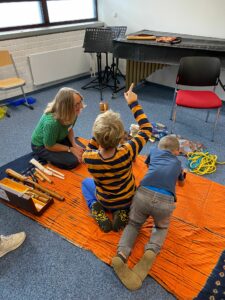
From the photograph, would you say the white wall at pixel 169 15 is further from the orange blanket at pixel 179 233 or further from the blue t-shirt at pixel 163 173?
the blue t-shirt at pixel 163 173

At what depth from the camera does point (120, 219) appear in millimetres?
1618

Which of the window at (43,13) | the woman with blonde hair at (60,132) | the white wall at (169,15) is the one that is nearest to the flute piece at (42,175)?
the woman with blonde hair at (60,132)

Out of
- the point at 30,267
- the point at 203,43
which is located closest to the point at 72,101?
the point at 30,267

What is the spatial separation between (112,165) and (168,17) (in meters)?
3.24

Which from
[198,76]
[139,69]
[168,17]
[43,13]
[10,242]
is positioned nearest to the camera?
[10,242]

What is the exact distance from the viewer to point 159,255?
1525 millimetres

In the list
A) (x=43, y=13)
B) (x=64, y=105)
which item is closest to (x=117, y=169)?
(x=64, y=105)

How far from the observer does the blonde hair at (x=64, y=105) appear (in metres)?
1.89

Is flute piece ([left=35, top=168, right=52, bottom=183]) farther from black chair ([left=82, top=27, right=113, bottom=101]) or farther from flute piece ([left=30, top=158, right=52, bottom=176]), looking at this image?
black chair ([left=82, top=27, right=113, bottom=101])

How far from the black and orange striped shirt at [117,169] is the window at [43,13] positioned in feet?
10.4

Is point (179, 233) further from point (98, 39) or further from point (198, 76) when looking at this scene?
point (98, 39)

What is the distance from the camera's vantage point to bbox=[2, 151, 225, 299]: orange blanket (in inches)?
56.0

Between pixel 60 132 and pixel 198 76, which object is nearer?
pixel 60 132

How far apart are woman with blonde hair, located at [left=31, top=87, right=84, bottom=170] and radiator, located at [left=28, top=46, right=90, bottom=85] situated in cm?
201
